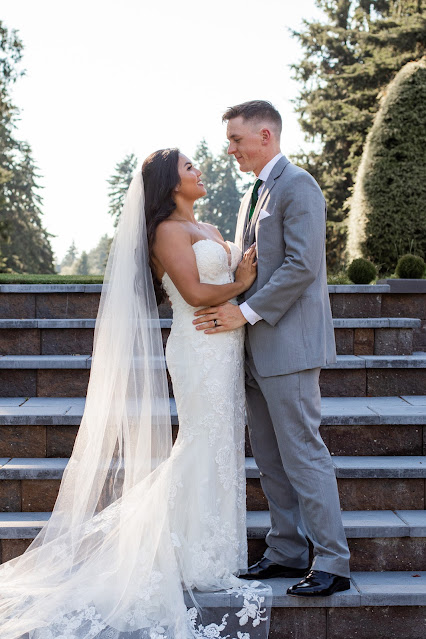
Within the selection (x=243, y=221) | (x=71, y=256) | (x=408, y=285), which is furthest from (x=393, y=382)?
(x=71, y=256)

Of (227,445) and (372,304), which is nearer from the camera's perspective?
(227,445)

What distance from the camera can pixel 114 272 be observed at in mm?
3590

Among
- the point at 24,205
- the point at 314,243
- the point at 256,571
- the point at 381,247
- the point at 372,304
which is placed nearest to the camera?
the point at 314,243

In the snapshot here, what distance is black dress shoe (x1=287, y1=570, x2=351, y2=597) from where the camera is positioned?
125 inches

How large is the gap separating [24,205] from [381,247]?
36.8 meters

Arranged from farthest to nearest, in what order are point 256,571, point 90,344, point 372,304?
point 372,304, point 90,344, point 256,571

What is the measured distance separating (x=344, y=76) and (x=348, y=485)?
20.4m

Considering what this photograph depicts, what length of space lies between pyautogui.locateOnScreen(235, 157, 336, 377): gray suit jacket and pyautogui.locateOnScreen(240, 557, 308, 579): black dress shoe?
38.6 inches

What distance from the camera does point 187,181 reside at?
3.51 meters

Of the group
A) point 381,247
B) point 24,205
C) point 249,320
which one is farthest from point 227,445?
point 24,205

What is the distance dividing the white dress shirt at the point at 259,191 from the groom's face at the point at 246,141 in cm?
6

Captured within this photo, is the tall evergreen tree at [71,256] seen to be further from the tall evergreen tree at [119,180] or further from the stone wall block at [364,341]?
the stone wall block at [364,341]

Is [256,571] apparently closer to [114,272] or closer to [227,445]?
[227,445]

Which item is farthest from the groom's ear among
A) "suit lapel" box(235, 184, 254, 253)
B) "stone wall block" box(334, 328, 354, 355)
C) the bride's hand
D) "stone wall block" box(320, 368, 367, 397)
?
"stone wall block" box(334, 328, 354, 355)
